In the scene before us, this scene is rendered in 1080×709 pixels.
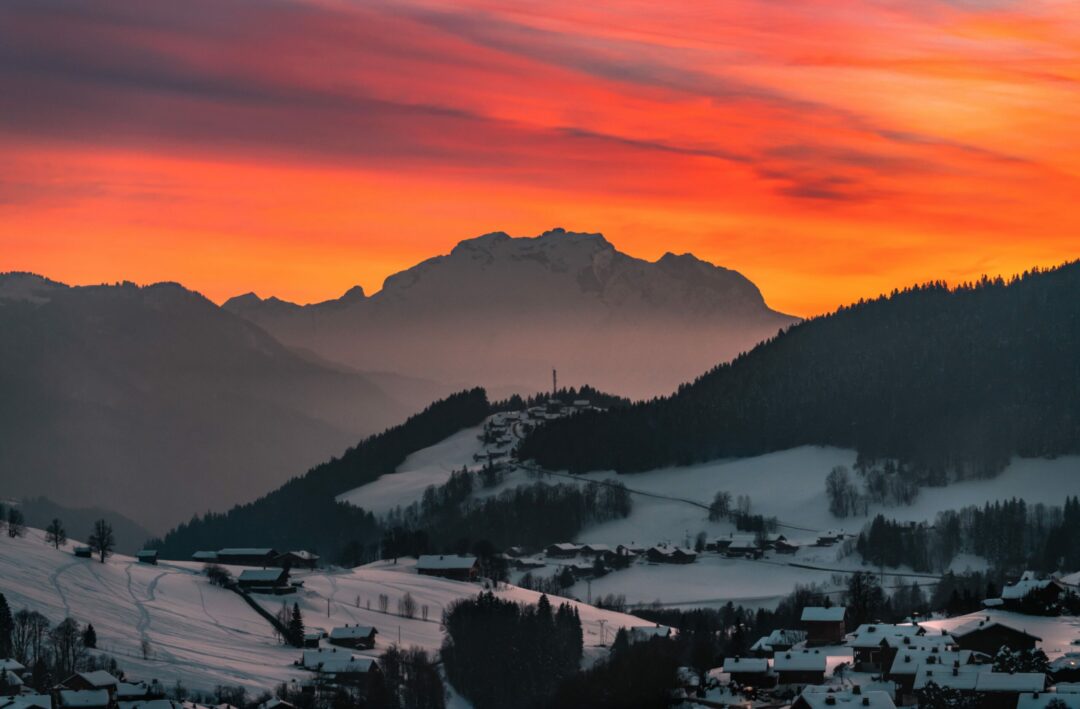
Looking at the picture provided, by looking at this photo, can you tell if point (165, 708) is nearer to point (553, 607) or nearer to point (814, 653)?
point (814, 653)

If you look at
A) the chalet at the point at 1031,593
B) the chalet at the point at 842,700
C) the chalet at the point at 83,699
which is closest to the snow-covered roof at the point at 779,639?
the chalet at the point at 1031,593

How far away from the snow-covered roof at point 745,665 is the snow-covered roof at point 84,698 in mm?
30864

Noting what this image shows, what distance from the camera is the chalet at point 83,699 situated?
334 feet

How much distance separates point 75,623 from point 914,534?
287 ft

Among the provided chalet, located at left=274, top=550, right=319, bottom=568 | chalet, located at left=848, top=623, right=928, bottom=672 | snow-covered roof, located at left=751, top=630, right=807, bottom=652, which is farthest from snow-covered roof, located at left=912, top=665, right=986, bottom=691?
chalet, located at left=274, top=550, right=319, bottom=568

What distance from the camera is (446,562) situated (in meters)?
178

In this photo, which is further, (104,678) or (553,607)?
(553,607)

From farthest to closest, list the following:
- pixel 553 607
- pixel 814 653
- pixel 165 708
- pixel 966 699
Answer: pixel 553 607
pixel 814 653
pixel 165 708
pixel 966 699

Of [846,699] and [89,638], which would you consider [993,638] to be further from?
[89,638]

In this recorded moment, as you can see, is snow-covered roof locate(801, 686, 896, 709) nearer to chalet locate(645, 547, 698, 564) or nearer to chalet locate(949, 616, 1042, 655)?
chalet locate(949, 616, 1042, 655)

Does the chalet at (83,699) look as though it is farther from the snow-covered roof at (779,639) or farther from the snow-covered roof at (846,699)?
the snow-covered roof at (779,639)

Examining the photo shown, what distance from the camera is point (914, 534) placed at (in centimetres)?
19275

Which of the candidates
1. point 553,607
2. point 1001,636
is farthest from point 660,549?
point 1001,636

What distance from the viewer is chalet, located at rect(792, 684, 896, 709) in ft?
294
